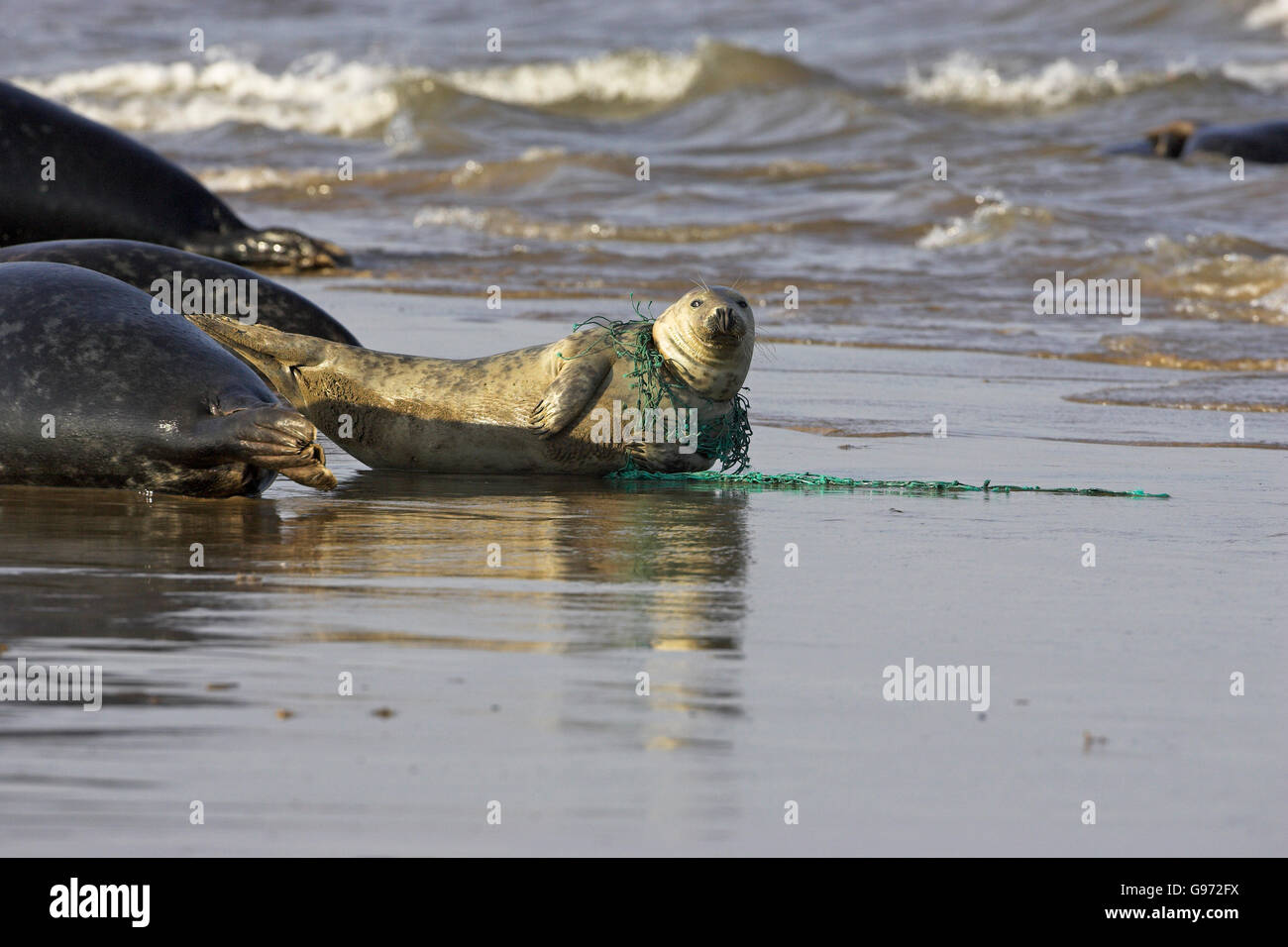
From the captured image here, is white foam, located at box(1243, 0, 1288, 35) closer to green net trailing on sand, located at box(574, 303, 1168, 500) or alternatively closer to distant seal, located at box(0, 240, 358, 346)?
distant seal, located at box(0, 240, 358, 346)

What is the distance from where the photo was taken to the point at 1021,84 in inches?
968

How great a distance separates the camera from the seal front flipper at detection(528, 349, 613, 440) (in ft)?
16.7

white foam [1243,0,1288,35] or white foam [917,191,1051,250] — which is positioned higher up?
white foam [1243,0,1288,35]

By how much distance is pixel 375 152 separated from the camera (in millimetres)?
20078

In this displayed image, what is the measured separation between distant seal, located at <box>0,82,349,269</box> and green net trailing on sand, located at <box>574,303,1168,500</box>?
402 centimetres

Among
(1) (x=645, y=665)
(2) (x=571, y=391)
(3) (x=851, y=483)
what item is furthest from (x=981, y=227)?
(1) (x=645, y=665)

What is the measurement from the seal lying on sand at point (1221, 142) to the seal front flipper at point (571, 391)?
546 inches

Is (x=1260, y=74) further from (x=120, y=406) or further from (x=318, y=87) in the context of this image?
(x=120, y=406)

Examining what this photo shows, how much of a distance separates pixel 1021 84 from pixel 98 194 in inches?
712

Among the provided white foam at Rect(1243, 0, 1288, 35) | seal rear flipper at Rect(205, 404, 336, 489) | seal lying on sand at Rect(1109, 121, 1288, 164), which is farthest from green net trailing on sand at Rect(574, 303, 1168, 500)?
white foam at Rect(1243, 0, 1288, 35)

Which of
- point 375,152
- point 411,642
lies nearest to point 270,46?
point 375,152

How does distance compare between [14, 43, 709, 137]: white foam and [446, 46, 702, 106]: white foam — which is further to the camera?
[446, 46, 702, 106]: white foam

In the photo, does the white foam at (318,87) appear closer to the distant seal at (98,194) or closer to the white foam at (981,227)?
the white foam at (981,227)

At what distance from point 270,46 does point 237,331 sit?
26.8m
